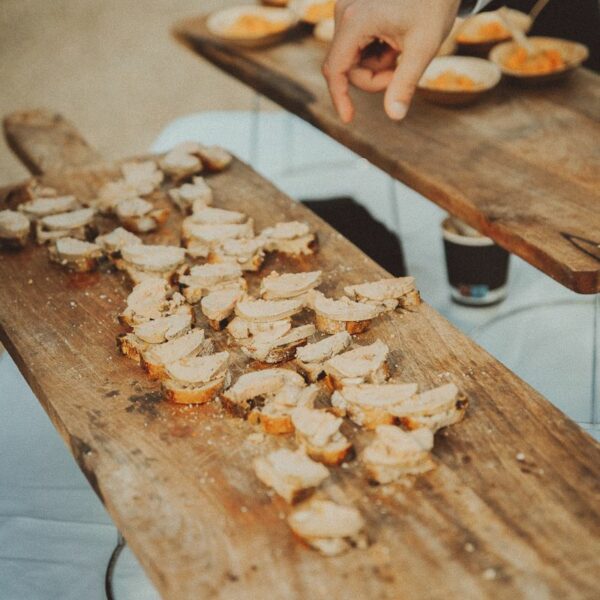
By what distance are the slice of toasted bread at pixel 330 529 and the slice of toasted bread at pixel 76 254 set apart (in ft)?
3.86

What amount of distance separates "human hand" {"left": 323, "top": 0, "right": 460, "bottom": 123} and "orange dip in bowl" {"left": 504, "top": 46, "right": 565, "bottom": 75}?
29.6 inches

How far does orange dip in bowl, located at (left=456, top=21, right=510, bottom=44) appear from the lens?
11.1 feet

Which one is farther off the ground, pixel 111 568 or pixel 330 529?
pixel 330 529

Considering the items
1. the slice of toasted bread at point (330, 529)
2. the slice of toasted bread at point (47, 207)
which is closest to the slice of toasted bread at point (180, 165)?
the slice of toasted bread at point (47, 207)

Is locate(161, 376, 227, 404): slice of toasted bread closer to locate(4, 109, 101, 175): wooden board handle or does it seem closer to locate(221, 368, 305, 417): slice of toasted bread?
locate(221, 368, 305, 417): slice of toasted bread

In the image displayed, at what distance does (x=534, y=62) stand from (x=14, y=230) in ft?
6.44

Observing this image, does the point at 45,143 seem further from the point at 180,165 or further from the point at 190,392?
the point at 190,392

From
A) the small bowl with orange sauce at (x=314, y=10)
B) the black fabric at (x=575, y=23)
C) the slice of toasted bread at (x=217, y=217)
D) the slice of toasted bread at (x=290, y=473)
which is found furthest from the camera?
the black fabric at (x=575, y=23)

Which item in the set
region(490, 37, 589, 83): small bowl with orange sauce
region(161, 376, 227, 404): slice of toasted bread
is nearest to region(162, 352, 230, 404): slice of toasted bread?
region(161, 376, 227, 404): slice of toasted bread

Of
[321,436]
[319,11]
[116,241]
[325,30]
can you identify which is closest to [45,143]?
[116,241]

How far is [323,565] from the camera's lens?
4.52 feet

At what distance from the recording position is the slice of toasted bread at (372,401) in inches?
65.6

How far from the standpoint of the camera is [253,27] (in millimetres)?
3686

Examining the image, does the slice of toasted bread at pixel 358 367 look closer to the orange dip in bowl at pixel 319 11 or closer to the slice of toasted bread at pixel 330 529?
the slice of toasted bread at pixel 330 529
